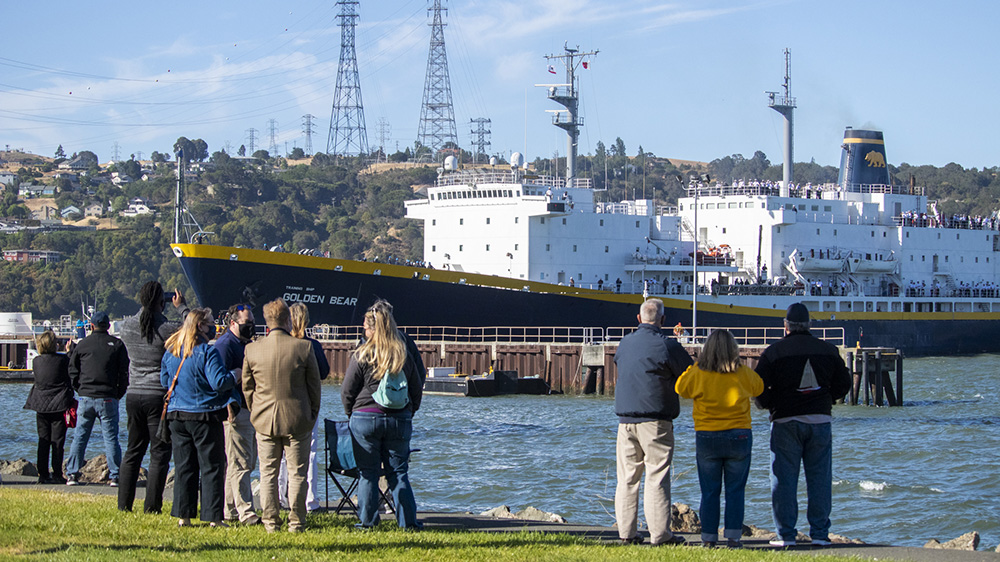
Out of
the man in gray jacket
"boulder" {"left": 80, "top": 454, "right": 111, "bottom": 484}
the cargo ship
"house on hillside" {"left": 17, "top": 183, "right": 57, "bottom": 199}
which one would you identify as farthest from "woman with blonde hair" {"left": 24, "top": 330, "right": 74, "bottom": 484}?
"house on hillside" {"left": 17, "top": 183, "right": 57, "bottom": 199}

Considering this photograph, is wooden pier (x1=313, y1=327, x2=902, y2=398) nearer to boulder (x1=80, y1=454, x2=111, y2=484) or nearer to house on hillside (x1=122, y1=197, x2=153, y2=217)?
boulder (x1=80, y1=454, x2=111, y2=484)

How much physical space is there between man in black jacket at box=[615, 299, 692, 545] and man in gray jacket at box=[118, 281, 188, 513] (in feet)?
10.9

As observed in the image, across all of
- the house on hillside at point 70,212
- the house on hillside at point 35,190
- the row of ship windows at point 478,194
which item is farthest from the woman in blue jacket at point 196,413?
the house on hillside at point 35,190

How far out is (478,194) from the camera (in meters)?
38.3

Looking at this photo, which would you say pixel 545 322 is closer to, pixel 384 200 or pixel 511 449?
pixel 511 449

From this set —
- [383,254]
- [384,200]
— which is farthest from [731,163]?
[383,254]

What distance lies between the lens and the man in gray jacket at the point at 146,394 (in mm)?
8062

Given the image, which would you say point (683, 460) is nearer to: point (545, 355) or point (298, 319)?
point (298, 319)

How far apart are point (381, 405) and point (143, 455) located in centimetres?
201

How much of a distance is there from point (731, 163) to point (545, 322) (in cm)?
15390

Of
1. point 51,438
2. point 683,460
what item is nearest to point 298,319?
point 51,438

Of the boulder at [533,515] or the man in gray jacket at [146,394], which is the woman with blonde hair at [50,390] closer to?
the man in gray jacket at [146,394]

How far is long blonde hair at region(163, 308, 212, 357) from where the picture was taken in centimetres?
748

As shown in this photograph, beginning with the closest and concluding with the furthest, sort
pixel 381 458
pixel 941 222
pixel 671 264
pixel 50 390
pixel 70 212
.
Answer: pixel 381 458, pixel 50 390, pixel 671 264, pixel 941 222, pixel 70 212
